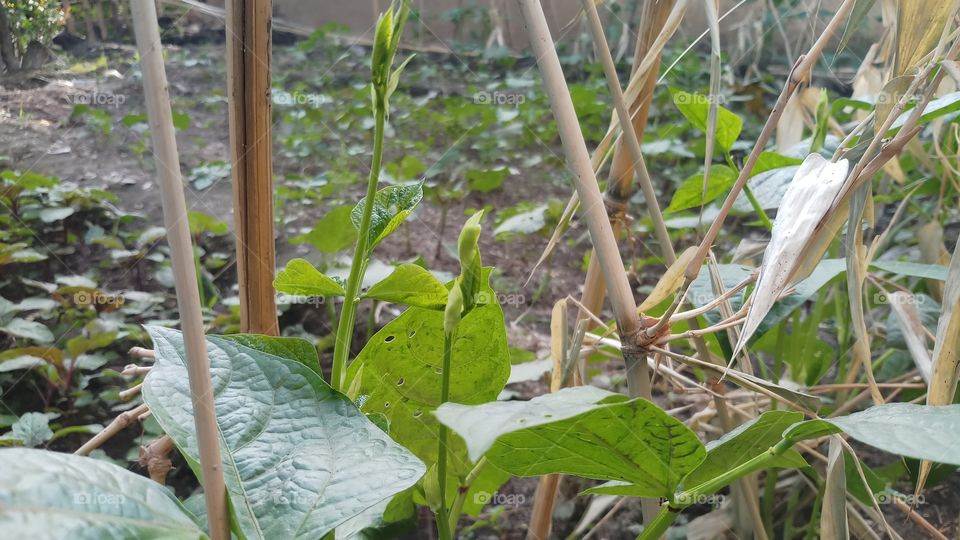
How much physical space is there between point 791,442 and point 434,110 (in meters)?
1.79

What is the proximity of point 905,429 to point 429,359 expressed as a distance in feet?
0.94

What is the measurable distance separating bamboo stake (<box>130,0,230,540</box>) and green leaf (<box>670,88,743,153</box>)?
0.47 meters

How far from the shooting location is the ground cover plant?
1.08 ft

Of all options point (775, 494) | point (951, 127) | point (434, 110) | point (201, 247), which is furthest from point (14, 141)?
point (951, 127)

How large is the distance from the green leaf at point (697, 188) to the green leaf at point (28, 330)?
2.59 ft

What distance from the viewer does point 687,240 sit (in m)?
1.46

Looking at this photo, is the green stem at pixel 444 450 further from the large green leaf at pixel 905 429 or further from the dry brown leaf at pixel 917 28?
the dry brown leaf at pixel 917 28

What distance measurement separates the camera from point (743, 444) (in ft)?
1.18

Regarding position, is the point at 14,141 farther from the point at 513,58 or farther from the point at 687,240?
the point at 513,58

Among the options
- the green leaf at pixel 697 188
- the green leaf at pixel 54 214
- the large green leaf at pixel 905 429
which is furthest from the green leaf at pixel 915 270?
the green leaf at pixel 54 214

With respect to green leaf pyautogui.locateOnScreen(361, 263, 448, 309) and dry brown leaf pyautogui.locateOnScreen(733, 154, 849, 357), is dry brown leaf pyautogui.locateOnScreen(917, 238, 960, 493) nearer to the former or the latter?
dry brown leaf pyautogui.locateOnScreen(733, 154, 849, 357)

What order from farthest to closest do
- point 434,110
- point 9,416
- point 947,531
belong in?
point 434,110
point 9,416
point 947,531

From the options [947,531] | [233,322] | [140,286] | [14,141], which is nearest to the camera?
[947,531]

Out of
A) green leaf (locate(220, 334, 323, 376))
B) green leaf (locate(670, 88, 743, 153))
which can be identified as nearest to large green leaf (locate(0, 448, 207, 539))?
green leaf (locate(220, 334, 323, 376))
